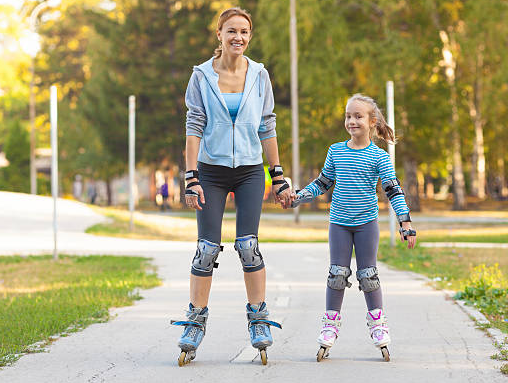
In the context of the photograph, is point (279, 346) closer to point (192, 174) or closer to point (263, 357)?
point (263, 357)

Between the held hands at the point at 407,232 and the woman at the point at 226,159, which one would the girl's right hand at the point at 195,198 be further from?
the held hands at the point at 407,232

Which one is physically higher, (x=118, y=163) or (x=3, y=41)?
(x=3, y=41)

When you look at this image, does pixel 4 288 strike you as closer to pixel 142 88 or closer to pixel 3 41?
pixel 142 88

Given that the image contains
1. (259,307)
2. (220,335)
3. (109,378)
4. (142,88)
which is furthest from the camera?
(142,88)

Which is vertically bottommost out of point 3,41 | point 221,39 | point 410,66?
point 221,39

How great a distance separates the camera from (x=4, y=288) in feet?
40.2

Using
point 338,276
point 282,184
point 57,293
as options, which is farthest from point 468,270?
point 282,184

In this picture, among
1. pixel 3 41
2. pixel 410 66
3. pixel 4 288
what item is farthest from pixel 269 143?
pixel 3 41

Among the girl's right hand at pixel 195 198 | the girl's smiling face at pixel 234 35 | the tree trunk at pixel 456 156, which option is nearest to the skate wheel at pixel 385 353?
the girl's right hand at pixel 195 198

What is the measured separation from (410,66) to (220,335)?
3190 centimetres

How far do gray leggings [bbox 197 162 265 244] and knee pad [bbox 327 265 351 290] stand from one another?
2.00ft

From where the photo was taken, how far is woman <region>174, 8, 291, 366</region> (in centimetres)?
608

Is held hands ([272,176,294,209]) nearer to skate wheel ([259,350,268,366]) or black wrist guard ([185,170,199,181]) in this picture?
black wrist guard ([185,170,199,181])

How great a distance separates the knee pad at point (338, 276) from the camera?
20.9 feet
